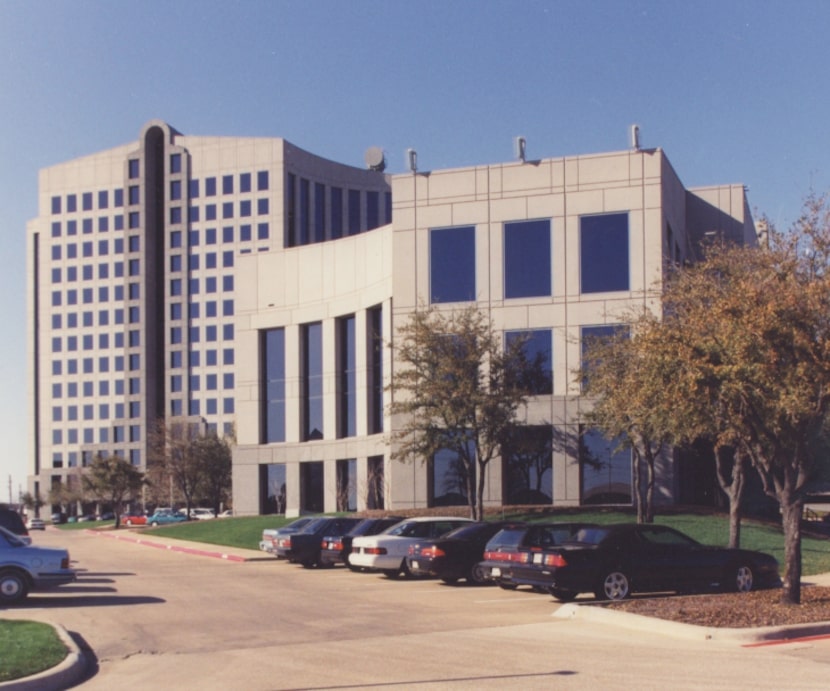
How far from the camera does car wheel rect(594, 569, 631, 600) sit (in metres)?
18.5

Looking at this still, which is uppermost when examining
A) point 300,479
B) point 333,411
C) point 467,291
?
point 467,291

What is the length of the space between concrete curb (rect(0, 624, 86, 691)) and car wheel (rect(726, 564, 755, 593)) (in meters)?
11.6

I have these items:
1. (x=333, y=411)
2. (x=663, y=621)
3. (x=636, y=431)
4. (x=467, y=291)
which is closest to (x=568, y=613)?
(x=663, y=621)

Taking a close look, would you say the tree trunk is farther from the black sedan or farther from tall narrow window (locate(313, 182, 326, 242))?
tall narrow window (locate(313, 182, 326, 242))

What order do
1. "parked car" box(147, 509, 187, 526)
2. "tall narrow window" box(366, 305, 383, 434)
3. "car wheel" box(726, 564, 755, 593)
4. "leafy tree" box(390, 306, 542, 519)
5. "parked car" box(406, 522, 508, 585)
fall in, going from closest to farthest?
"car wheel" box(726, 564, 755, 593) → "parked car" box(406, 522, 508, 585) → "leafy tree" box(390, 306, 542, 519) → "tall narrow window" box(366, 305, 383, 434) → "parked car" box(147, 509, 187, 526)

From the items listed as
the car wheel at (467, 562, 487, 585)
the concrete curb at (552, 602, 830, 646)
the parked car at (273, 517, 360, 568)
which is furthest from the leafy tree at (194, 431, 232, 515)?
the concrete curb at (552, 602, 830, 646)

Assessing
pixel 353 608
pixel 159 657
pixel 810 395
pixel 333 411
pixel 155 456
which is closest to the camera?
pixel 159 657

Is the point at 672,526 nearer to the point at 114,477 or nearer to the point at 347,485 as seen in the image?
the point at 347,485

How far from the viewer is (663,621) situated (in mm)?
14641

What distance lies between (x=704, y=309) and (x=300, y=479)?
40.8m

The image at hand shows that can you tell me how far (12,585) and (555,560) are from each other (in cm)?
951

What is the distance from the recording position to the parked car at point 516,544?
63.4ft

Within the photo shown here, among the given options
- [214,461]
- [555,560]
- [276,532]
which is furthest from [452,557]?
[214,461]

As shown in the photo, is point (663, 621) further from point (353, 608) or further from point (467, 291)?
point (467, 291)
